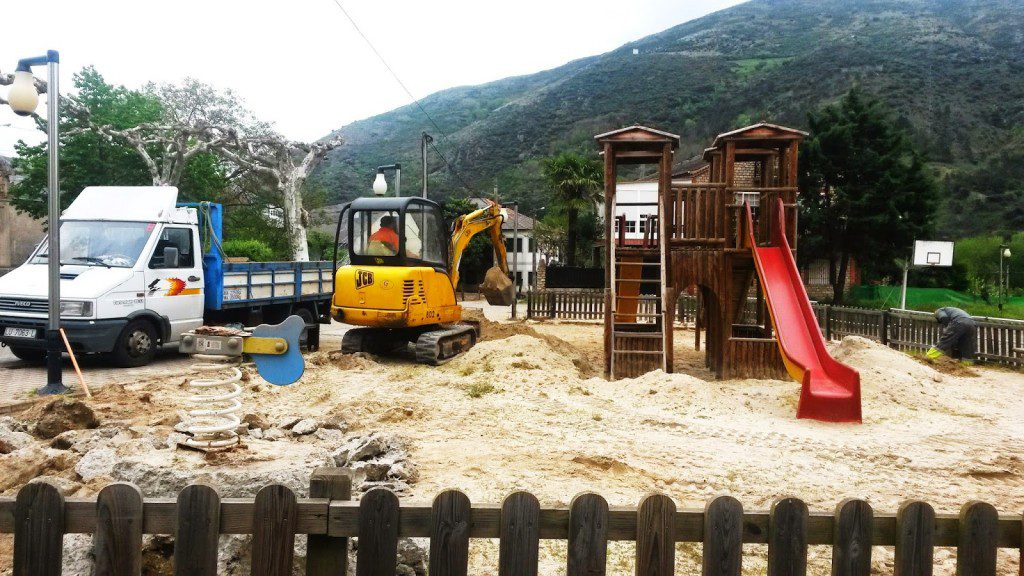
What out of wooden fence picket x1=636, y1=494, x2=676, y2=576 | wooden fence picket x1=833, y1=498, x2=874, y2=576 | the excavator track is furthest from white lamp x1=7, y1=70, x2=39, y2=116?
wooden fence picket x1=833, y1=498, x2=874, y2=576

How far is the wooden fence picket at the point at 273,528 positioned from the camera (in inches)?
92.5

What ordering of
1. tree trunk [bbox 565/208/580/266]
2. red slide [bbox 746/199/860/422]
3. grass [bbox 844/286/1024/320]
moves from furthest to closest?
tree trunk [bbox 565/208/580/266], grass [bbox 844/286/1024/320], red slide [bbox 746/199/860/422]

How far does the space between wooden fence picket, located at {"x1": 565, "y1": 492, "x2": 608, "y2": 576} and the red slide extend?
633 cm

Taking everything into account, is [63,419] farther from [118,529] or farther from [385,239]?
[385,239]

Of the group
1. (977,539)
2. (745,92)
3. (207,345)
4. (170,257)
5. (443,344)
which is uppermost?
(745,92)

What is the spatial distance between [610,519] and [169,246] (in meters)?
11.2

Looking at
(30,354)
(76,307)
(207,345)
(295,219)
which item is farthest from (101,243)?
(295,219)

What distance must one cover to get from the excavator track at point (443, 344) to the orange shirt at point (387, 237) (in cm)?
155

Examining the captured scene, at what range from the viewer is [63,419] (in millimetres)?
6113

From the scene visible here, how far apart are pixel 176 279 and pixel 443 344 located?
15.0 feet

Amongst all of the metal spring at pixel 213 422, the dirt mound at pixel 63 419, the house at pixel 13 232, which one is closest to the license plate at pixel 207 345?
the metal spring at pixel 213 422

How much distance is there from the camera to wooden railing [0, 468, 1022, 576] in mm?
2342

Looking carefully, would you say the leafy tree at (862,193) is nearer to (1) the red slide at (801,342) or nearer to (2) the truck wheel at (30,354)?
(1) the red slide at (801,342)

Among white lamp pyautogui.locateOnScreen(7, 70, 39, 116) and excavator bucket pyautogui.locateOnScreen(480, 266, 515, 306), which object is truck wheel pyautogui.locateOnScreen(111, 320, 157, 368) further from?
excavator bucket pyautogui.locateOnScreen(480, 266, 515, 306)
